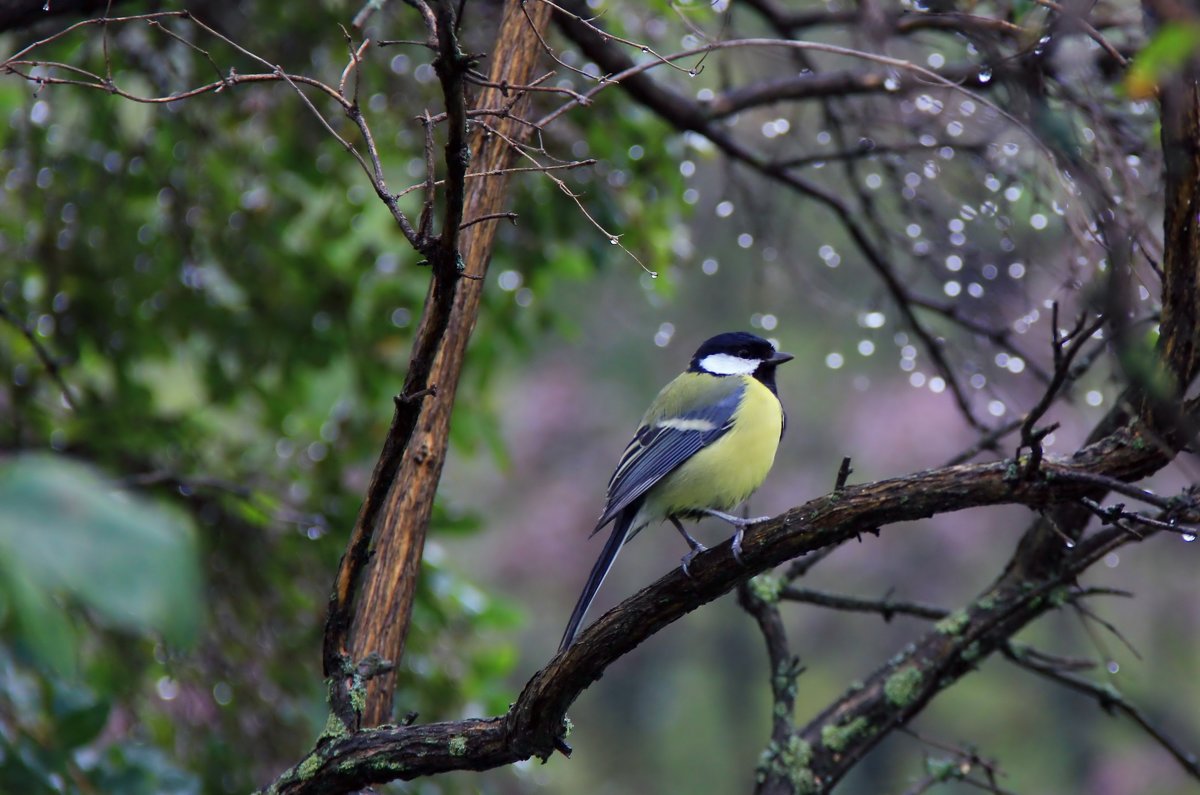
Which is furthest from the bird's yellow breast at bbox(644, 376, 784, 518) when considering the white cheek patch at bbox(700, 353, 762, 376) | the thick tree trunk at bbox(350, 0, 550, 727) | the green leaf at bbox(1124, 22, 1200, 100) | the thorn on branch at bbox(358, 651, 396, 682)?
the green leaf at bbox(1124, 22, 1200, 100)

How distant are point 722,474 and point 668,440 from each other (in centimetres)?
22

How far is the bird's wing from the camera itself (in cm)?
305

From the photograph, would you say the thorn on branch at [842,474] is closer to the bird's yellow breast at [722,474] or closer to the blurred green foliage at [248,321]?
the bird's yellow breast at [722,474]

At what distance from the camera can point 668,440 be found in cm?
321

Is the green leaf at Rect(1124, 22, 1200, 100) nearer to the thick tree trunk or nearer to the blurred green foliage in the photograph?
the thick tree trunk

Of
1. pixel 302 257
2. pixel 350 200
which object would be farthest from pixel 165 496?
pixel 350 200

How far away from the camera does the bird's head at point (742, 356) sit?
3.56 metres

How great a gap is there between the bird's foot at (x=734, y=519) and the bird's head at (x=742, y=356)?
59 centimetres

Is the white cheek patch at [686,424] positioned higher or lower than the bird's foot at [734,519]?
higher

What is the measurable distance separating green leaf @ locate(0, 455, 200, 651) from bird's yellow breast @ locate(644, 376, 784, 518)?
2.41 m

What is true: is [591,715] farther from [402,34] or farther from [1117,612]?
[402,34]

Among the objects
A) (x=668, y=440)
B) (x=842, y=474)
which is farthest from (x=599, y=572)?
(x=842, y=474)

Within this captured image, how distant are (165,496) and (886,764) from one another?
8.12 metres

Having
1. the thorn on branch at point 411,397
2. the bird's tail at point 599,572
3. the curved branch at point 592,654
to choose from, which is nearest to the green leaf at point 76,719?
the curved branch at point 592,654
